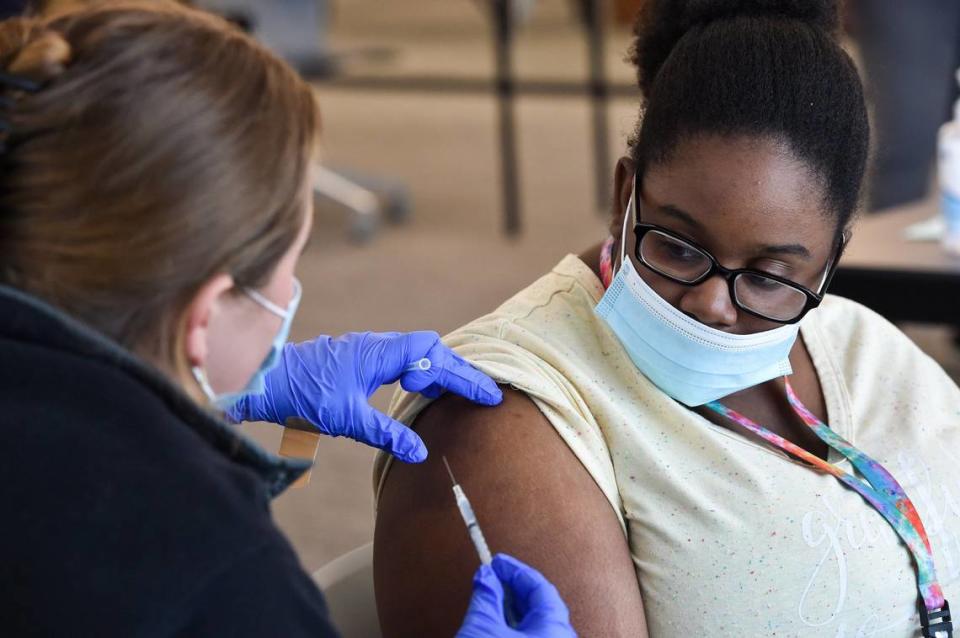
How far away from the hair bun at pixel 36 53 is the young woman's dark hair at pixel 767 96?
658 mm

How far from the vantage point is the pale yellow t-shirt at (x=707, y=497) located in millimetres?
1194

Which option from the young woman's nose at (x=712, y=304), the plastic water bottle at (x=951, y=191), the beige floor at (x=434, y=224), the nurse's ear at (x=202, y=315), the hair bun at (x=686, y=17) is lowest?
the beige floor at (x=434, y=224)

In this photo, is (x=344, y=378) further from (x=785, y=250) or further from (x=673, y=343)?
(x=785, y=250)

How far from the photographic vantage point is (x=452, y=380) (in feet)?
3.90

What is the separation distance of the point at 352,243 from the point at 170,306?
3869 mm

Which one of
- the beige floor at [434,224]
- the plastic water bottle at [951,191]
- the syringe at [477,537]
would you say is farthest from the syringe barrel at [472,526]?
the plastic water bottle at [951,191]

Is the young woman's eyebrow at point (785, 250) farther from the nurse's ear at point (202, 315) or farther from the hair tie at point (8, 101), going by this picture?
the hair tie at point (8, 101)

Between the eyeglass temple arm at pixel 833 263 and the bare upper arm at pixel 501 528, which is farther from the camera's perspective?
the eyeglass temple arm at pixel 833 263

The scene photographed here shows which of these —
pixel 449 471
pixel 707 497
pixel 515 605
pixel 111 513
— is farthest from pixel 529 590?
pixel 111 513

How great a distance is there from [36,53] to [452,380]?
52 centimetres

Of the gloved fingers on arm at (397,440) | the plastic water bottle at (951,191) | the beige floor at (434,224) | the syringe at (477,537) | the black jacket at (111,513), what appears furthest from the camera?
the beige floor at (434,224)

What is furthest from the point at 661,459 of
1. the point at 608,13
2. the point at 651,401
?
the point at 608,13

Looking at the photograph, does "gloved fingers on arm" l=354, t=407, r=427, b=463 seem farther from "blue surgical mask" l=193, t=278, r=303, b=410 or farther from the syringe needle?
"blue surgical mask" l=193, t=278, r=303, b=410

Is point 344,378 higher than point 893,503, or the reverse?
point 344,378
